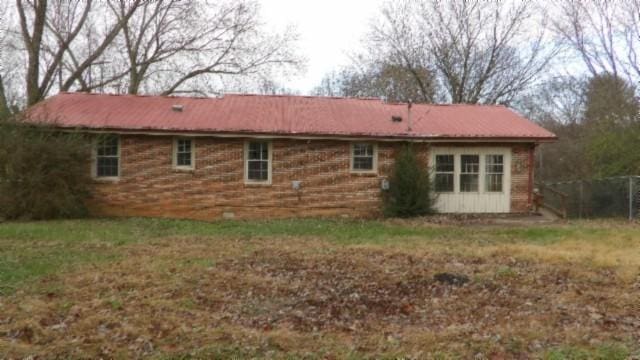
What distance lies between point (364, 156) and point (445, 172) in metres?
2.81

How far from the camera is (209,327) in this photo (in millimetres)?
6012

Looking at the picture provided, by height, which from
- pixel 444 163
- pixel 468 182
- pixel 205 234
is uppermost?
pixel 444 163

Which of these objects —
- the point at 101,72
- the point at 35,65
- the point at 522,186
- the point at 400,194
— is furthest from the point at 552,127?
the point at 35,65

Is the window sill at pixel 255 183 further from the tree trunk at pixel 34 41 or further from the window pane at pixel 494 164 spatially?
the tree trunk at pixel 34 41

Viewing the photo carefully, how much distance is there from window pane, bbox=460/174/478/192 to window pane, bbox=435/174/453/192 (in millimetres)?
378

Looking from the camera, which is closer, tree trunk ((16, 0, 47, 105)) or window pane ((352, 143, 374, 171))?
window pane ((352, 143, 374, 171))

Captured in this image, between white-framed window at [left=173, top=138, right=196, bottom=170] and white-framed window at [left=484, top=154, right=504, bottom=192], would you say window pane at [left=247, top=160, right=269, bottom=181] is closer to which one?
white-framed window at [left=173, top=138, right=196, bottom=170]

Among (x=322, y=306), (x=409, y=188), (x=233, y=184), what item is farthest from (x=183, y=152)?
(x=322, y=306)

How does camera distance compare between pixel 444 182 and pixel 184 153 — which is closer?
pixel 184 153

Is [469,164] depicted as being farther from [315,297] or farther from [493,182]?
[315,297]

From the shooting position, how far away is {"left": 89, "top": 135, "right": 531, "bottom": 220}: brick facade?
17.7 metres

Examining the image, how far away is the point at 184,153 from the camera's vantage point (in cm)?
1798

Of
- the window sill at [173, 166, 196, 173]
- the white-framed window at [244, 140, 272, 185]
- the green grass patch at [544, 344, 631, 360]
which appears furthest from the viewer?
the white-framed window at [244, 140, 272, 185]

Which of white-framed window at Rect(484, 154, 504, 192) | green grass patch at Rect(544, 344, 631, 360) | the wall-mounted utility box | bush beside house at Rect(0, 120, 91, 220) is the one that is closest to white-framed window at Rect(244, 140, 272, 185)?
the wall-mounted utility box
